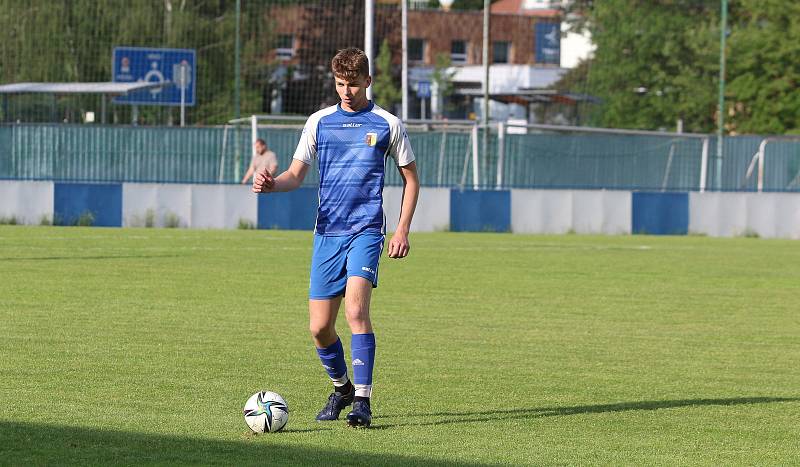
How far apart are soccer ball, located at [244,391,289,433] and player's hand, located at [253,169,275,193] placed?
3.63 feet

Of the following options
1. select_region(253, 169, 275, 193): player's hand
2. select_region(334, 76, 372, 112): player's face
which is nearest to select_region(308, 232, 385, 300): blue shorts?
select_region(253, 169, 275, 193): player's hand

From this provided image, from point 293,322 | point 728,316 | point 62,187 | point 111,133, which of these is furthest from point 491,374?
point 111,133

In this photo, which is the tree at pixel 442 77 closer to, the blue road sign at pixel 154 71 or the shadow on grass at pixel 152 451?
the blue road sign at pixel 154 71

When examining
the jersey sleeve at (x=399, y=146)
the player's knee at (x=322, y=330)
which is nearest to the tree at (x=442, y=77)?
the jersey sleeve at (x=399, y=146)

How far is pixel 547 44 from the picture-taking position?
73188 millimetres

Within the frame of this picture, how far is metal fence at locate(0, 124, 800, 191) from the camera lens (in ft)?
99.6

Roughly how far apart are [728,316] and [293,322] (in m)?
4.40

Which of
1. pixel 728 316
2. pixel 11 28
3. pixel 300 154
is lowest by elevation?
pixel 728 316

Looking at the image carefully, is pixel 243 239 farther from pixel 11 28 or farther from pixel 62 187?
pixel 11 28

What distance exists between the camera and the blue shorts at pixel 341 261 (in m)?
8.00

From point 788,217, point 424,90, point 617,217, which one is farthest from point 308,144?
point 424,90

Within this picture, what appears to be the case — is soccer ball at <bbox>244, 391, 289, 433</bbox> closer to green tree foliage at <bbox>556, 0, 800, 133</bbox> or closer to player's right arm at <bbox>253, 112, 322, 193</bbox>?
player's right arm at <bbox>253, 112, 322, 193</bbox>

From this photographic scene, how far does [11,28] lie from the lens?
36.8 metres

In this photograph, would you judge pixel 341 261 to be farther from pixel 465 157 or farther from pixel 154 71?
pixel 154 71
